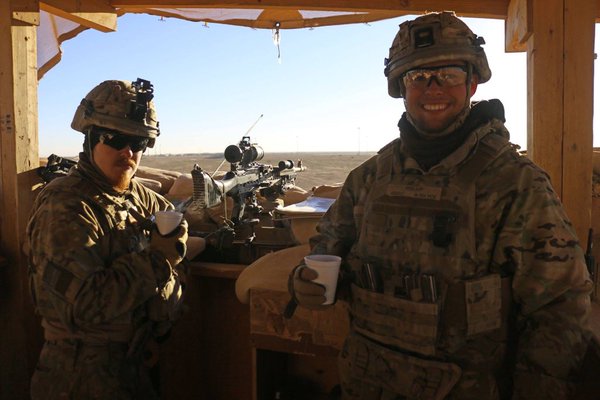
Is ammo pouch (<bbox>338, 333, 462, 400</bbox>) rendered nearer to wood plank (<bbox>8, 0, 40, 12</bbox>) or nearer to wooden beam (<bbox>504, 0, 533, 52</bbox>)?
wooden beam (<bbox>504, 0, 533, 52</bbox>)

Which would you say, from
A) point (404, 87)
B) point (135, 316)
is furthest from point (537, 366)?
point (135, 316)

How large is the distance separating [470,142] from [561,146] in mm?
1141

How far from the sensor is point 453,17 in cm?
200

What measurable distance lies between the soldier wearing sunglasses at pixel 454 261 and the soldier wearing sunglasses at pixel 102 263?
75cm

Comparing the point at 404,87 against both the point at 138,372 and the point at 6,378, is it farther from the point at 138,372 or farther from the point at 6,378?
the point at 6,378

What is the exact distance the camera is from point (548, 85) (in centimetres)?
270

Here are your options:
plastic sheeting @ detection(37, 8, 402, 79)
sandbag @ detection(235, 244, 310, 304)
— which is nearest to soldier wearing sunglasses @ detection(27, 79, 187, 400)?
sandbag @ detection(235, 244, 310, 304)

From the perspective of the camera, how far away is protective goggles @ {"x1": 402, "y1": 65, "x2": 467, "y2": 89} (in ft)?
6.27

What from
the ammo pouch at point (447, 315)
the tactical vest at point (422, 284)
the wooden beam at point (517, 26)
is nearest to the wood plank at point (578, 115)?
the wooden beam at point (517, 26)

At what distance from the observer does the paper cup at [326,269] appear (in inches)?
68.9

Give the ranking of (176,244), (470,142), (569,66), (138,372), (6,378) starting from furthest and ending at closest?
(6,378), (569,66), (138,372), (176,244), (470,142)

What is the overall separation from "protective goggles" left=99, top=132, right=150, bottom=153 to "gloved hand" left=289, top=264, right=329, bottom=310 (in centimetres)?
107

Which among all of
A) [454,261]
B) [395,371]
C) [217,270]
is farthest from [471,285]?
[217,270]

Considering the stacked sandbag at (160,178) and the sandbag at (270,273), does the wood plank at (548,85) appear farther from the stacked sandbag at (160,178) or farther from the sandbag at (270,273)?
the stacked sandbag at (160,178)
